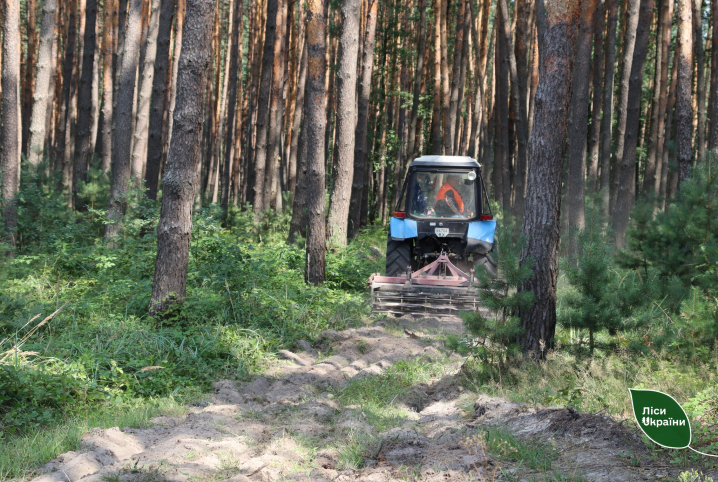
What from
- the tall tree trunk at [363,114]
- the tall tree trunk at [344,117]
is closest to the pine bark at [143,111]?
the tall tree trunk at [344,117]

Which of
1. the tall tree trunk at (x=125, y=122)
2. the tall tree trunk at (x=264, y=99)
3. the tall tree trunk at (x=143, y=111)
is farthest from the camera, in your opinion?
the tall tree trunk at (x=264, y=99)

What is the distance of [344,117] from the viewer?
1120 centimetres

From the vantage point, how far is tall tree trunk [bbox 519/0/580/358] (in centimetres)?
579

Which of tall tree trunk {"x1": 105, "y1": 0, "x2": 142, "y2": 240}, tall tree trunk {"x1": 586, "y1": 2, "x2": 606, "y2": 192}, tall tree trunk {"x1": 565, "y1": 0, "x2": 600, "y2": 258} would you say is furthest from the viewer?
tall tree trunk {"x1": 586, "y1": 2, "x2": 606, "y2": 192}

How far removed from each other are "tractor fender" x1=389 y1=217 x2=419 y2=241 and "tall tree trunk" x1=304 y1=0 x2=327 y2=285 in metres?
1.18

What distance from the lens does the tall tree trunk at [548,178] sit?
5.79m

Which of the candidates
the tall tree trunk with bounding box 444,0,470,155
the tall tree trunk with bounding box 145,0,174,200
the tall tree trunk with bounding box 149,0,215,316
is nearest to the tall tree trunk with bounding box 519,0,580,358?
the tall tree trunk with bounding box 149,0,215,316

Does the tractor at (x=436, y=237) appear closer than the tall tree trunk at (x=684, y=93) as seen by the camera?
Yes

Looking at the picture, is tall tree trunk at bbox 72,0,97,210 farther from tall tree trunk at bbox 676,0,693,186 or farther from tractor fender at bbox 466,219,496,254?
tall tree trunk at bbox 676,0,693,186

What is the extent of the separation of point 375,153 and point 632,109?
9.20 meters

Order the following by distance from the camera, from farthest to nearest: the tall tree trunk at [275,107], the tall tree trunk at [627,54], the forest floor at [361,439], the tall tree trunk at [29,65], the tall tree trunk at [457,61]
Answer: the tall tree trunk at [29,65], the tall tree trunk at [457,61], the tall tree trunk at [275,107], the tall tree trunk at [627,54], the forest floor at [361,439]

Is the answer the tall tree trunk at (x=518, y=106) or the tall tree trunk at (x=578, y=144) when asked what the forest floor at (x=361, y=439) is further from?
the tall tree trunk at (x=518, y=106)

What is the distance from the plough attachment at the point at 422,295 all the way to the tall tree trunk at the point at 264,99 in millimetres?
8092

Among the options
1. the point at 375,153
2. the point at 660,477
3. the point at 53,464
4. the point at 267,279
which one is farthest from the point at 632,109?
the point at 53,464
